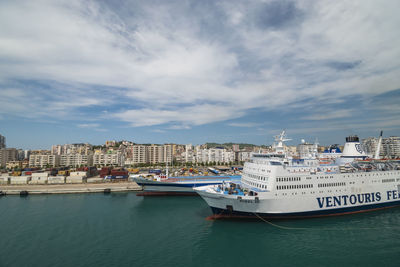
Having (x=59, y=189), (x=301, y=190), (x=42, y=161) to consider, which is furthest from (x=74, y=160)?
(x=301, y=190)

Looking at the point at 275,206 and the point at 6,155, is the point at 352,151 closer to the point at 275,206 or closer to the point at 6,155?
the point at 275,206

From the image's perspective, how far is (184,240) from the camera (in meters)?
15.4

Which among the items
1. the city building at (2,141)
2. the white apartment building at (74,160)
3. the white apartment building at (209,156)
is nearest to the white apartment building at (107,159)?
the white apartment building at (74,160)

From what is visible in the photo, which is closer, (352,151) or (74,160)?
(352,151)

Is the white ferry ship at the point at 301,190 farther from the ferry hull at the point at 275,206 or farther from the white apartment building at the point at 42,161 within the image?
the white apartment building at the point at 42,161

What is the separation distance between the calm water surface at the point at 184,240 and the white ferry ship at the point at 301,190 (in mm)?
1108

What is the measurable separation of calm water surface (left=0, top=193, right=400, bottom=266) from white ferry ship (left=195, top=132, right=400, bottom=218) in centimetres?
111

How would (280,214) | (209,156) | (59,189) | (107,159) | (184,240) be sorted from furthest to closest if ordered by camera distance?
(209,156), (107,159), (59,189), (280,214), (184,240)

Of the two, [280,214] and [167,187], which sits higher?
[167,187]

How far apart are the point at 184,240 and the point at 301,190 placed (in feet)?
39.4

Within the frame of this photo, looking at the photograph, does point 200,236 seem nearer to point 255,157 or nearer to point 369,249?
point 255,157

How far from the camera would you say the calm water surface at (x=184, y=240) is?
12.8 meters

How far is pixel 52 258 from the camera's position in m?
13.1

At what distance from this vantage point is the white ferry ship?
1817 centimetres
